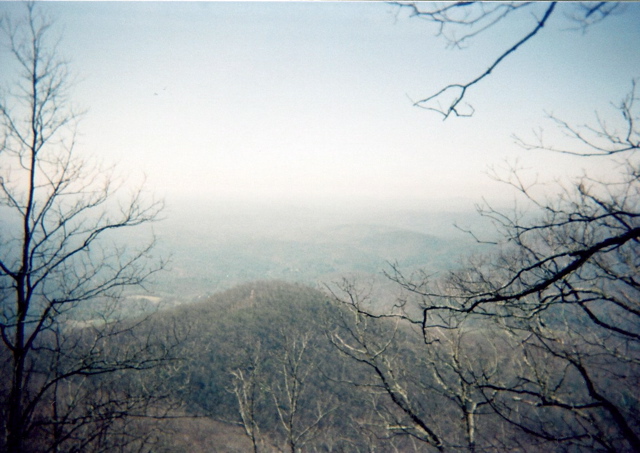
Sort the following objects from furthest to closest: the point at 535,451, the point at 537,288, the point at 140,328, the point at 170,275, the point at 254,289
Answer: the point at 170,275 < the point at 254,289 < the point at 140,328 < the point at 535,451 < the point at 537,288

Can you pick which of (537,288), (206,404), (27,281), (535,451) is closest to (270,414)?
(206,404)

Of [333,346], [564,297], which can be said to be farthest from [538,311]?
[333,346]

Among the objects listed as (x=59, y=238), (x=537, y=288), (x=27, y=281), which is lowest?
(x=27, y=281)

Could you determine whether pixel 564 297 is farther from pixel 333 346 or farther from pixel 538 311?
pixel 333 346

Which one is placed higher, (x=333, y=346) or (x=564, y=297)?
(x=564, y=297)

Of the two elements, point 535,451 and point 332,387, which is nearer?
point 535,451

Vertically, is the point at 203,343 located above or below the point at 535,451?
above

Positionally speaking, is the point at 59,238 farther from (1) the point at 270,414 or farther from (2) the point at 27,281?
(1) the point at 270,414

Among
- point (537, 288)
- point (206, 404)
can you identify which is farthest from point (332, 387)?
point (537, 288)

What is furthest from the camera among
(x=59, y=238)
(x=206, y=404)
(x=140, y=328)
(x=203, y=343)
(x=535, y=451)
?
(x=140, y=328)
